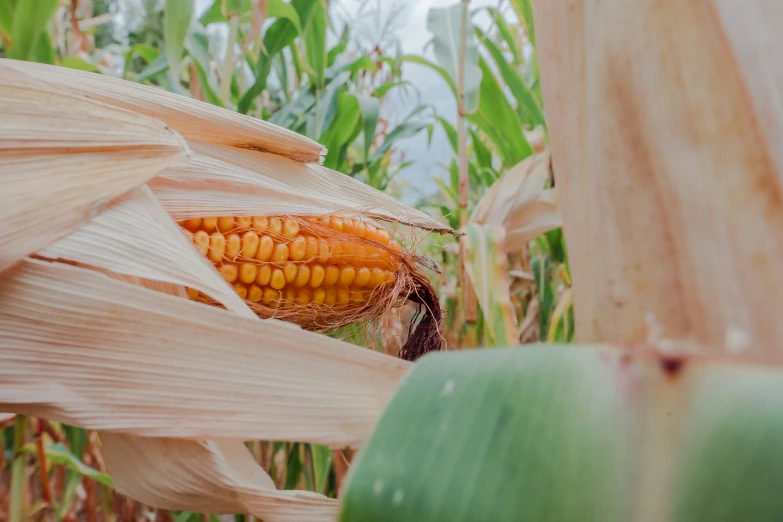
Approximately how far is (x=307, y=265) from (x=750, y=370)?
33 cm

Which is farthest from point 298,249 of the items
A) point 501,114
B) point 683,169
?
point 501,114

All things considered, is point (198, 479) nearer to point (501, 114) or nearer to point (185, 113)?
point (185, 113)

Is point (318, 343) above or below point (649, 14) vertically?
below

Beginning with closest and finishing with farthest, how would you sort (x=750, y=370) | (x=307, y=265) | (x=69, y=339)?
(x=750, y=370)
(x=69, y=339)
(x=307, y=265)

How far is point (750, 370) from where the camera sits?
111 mm

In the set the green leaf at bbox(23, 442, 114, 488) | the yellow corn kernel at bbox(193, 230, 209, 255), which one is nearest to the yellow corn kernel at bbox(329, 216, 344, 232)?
the yellow corn kernel at bbox(193, 230, 209, 255)

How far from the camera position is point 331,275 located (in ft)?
1.36

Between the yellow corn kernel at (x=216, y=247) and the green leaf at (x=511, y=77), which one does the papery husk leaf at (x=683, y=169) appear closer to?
the yellow corn kernel at (x=216, y=247)

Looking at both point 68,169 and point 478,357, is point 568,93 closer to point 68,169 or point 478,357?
point 478,357

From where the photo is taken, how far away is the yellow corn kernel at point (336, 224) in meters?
0.42

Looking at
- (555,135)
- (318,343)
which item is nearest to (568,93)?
A: (555,135)

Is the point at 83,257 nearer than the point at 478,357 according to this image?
No

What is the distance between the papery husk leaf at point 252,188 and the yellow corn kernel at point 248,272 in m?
0.04

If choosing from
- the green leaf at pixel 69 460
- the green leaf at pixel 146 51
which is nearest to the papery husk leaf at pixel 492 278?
the green leaf at pixel 69 460
